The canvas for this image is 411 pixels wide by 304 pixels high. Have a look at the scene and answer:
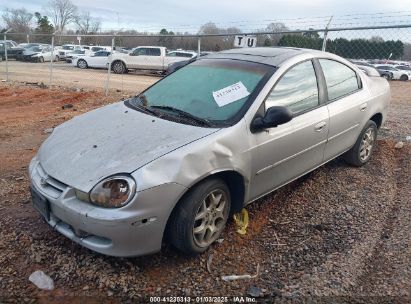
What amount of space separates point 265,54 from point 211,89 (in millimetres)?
761

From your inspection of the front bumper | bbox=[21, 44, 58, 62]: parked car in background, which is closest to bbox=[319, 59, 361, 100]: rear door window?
the front bumper

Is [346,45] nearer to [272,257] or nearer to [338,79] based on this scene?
[338,79]

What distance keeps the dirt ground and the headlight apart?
62 cm

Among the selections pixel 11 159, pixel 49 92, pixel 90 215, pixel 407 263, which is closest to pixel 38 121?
pixel 11 159

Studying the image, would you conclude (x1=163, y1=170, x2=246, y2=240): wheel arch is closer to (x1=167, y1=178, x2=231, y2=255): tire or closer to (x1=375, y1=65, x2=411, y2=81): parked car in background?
(x1=167, y1=178, x2=231, y2=255): tire

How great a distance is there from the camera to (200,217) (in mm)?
2969

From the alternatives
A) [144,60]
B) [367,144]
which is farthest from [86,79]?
[367,144]

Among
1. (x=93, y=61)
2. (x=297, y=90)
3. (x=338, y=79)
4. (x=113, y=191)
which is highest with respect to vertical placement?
(x=338, y=79)

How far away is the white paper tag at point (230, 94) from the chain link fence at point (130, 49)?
449 cm

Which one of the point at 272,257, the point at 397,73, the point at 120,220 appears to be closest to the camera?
the point at 120,220

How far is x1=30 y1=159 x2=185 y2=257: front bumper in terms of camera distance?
256cm

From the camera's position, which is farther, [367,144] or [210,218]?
[367,144]

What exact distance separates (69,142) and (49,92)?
9.37 m

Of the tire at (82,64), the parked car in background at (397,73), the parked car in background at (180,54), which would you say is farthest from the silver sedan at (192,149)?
the parked car in background at (397,73)
